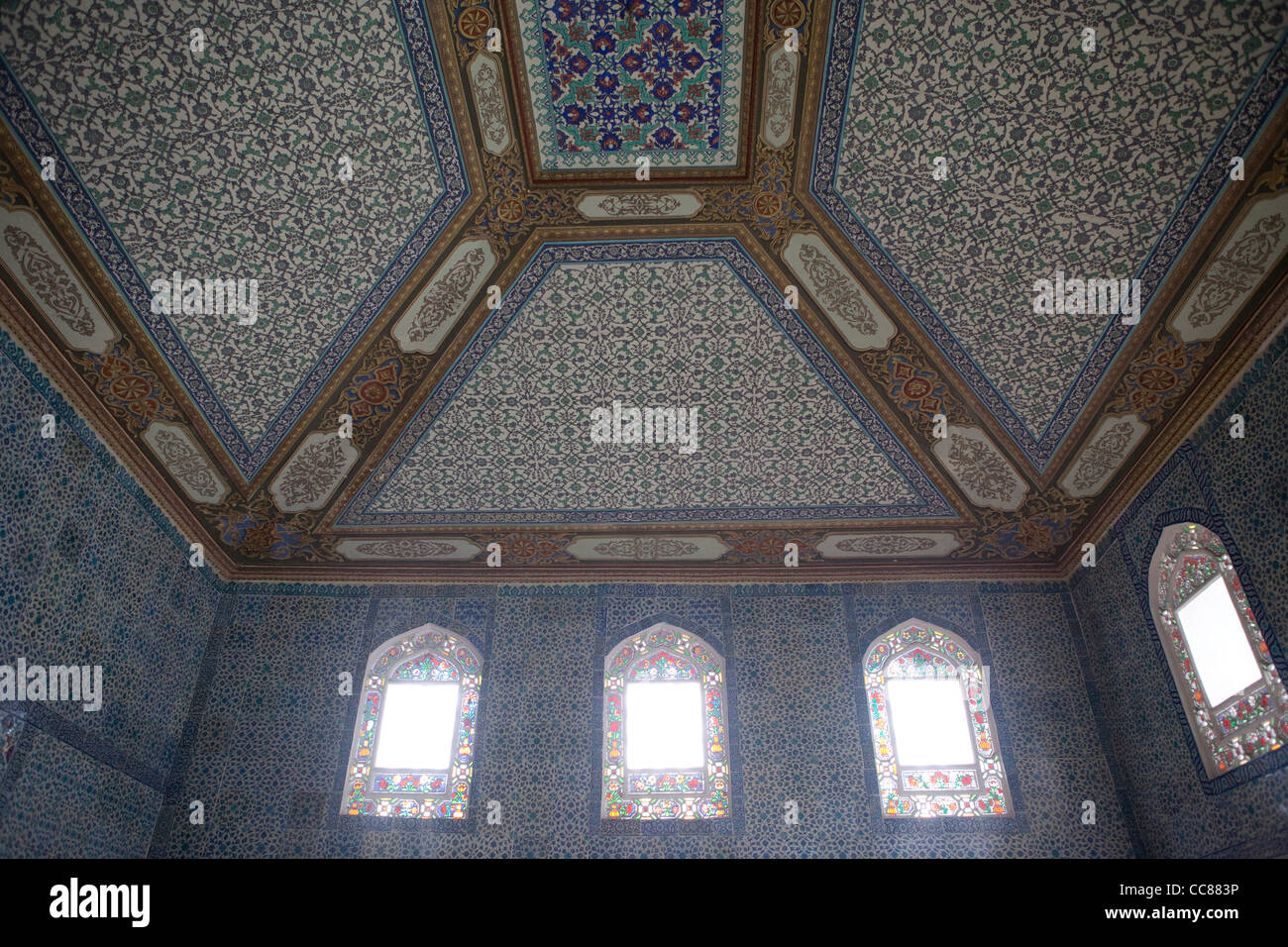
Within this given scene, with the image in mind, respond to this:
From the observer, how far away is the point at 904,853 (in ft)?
16.6

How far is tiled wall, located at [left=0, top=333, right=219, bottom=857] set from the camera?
4109mm

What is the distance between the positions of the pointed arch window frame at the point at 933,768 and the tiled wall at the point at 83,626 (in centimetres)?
456

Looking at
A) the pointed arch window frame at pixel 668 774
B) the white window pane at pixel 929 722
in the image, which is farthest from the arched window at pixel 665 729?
the white window pane at pixel 929 722

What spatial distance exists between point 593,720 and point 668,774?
0.61 metres

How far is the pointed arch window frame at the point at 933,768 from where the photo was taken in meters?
5.18

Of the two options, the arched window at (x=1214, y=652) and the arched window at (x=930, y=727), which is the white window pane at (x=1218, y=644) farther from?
the arched window at (x=930, y=727)

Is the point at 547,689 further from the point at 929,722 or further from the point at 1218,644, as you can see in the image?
the point at 1218,644

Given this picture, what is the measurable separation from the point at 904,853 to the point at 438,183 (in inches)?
189

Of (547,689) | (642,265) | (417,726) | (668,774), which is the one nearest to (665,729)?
(668,774)

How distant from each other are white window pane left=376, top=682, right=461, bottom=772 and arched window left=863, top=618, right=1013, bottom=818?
9.49 ft

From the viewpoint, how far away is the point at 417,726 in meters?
5.70

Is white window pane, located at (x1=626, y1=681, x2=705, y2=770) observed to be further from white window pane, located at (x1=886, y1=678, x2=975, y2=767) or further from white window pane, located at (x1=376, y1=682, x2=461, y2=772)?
white window pane, located at (x1=886, y1=678, x2=975, y2=767)

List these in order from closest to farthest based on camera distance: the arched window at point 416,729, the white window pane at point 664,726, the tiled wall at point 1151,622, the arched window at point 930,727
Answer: the tiled wall at point 1151,622, the arched window at point 930,727, the arched window at point 416,729, the white window pane at point 664,726
